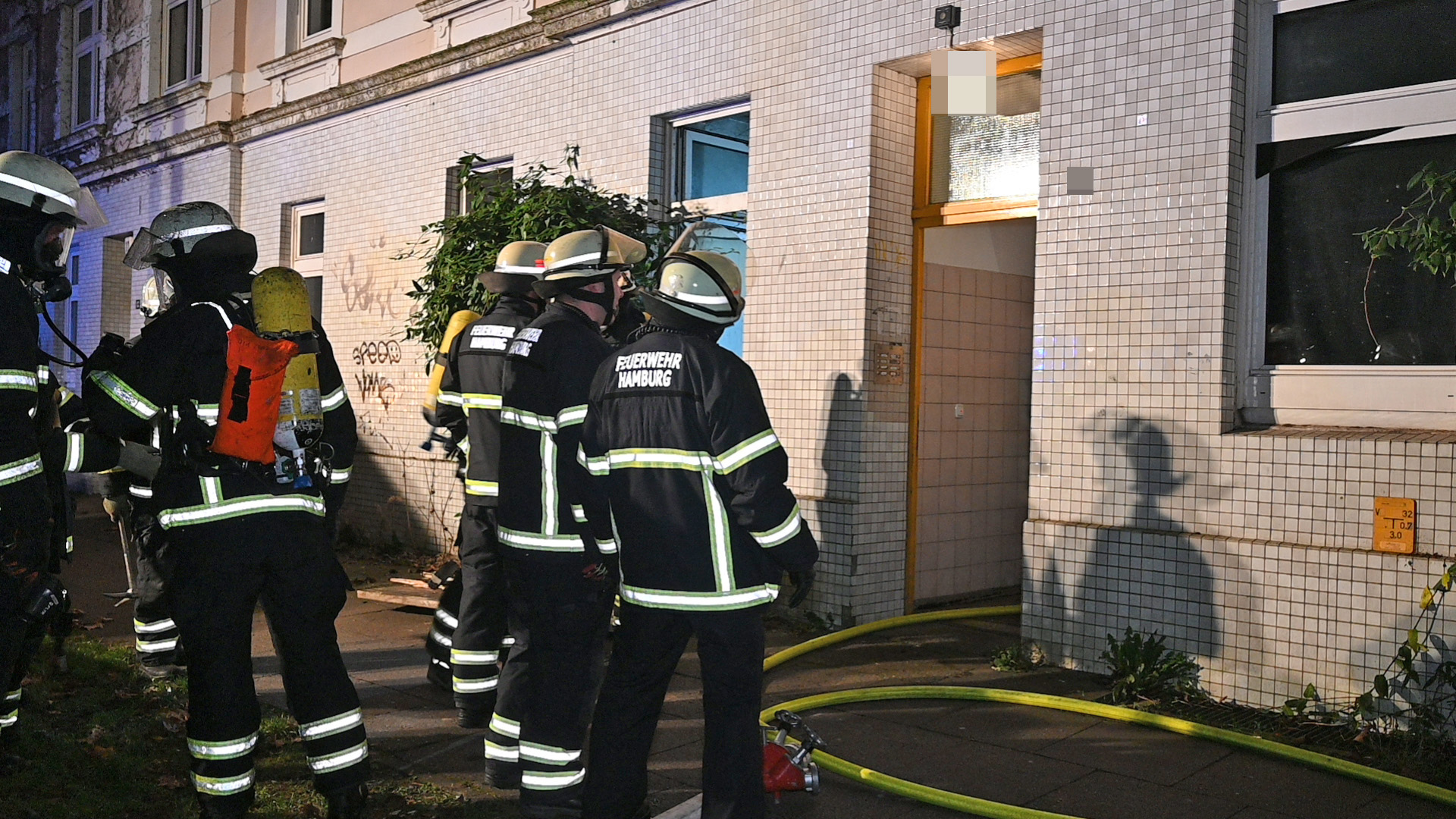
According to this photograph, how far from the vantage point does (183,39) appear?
605 inches

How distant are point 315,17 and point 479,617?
32.7ft

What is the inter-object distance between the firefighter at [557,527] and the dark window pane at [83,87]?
54.0 ft

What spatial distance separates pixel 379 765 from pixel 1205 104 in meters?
5.02

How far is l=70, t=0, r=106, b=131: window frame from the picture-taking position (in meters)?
17.1

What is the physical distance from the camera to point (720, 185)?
8.46 metres

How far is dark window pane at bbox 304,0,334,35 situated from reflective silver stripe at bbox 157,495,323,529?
32.6 ft

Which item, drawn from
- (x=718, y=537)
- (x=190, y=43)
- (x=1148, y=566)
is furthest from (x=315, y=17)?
(x=718, y=537)

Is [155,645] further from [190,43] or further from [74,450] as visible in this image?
[190,43]

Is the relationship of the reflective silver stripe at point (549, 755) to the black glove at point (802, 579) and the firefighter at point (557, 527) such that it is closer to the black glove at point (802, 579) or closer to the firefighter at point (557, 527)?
the firefighter at point (557, 527)

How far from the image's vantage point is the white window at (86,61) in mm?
17234

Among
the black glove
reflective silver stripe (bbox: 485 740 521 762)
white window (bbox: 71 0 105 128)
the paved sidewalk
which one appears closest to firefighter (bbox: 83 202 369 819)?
reflective silver stripe (bbox: 485 740 521 762)

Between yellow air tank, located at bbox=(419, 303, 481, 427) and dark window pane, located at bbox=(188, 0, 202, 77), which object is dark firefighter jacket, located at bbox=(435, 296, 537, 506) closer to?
yellow air tank, located at bbox=(419, 303, 481, 427)

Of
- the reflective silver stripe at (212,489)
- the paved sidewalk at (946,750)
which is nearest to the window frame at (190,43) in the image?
the paved sidewalk at (946,750)

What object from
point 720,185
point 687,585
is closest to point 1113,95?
point 720,185
